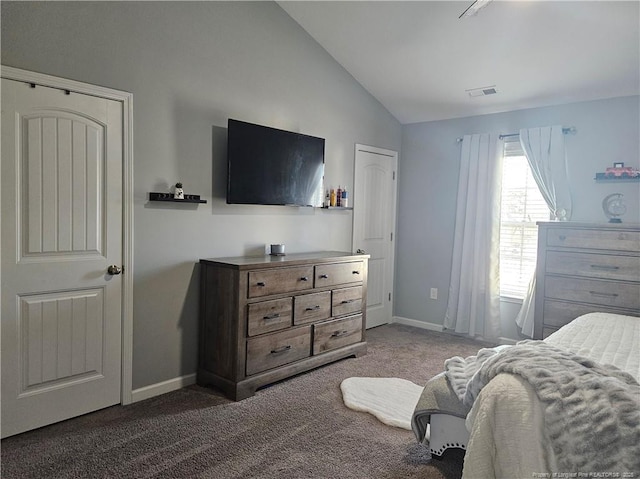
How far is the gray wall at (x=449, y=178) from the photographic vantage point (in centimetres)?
379

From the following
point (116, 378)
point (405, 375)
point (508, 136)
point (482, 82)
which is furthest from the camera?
point (508, 136)

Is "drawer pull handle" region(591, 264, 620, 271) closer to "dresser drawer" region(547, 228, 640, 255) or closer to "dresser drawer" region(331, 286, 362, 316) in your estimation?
"dresser drawer" region(547, 228, 640, 255)

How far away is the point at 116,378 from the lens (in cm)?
284

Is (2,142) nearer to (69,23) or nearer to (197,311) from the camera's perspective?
(69,23)

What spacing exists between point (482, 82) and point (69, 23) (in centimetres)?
330

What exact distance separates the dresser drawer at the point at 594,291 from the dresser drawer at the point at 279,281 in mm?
1925

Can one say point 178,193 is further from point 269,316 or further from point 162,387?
point 162,387

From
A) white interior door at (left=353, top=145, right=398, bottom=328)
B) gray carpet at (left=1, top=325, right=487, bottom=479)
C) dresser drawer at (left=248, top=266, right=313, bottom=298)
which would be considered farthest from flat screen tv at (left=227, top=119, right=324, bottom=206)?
gray carpet at (left=1, top=325, right=487, bottom=479)

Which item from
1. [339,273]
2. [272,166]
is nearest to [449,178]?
[339,273]

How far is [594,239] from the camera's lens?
132 inches

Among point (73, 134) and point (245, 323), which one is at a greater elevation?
point (73, 134)

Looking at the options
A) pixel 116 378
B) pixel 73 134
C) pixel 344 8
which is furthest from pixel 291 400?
pixel 344 8

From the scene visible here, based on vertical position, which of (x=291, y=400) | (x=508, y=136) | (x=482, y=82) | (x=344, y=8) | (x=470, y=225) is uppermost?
(x=344, y=8)

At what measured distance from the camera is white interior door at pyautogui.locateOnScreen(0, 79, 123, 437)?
238 centimetres
